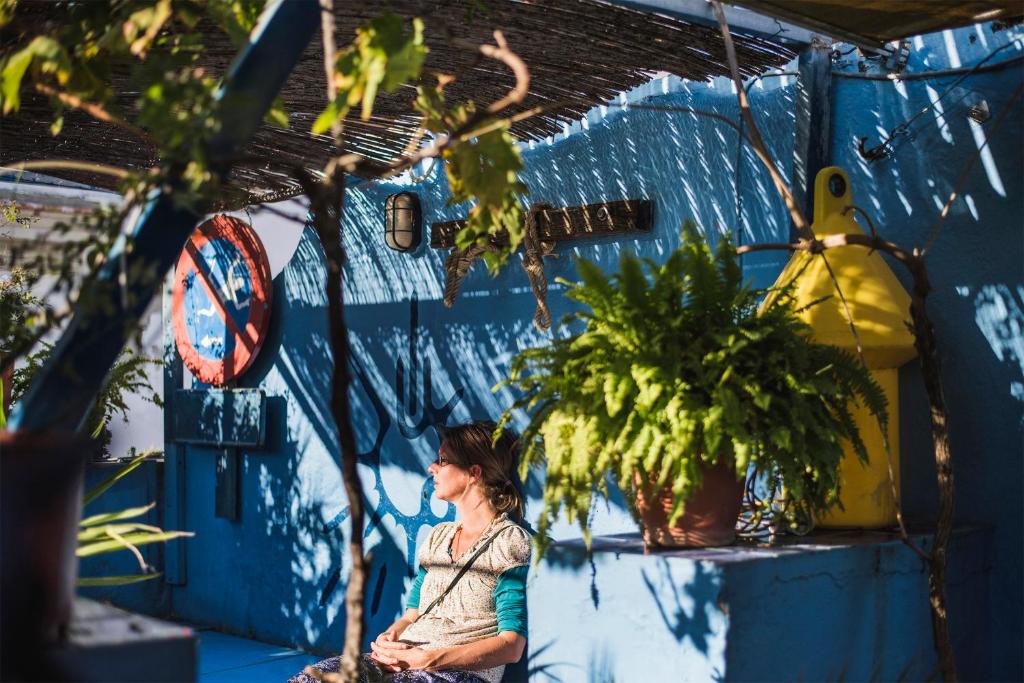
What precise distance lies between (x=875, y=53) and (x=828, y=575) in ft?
5.99

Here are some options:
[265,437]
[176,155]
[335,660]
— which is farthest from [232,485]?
[176,155]

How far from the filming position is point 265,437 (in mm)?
6539

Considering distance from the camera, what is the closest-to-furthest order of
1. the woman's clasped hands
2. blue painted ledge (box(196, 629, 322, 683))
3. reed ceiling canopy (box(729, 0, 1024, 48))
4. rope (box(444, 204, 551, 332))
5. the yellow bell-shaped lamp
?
1. the yellow bell-shaped lamp
2. reed ceiling canopy (box(729, 0, 1024, 48))
3. the woman's clasped hands
4. rope (box(444, 204, 551, 332))
5. blue painted ledge (box(196, 629, 322, 683))

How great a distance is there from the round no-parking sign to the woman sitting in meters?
2.67

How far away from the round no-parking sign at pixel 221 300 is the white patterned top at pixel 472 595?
2.98 metres

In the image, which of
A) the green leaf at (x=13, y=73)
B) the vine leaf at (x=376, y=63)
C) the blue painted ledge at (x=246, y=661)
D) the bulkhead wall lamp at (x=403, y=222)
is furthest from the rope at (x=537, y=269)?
the green leaf at (x=13, y=73)

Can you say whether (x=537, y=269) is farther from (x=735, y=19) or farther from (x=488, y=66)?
(x=735, y=19)

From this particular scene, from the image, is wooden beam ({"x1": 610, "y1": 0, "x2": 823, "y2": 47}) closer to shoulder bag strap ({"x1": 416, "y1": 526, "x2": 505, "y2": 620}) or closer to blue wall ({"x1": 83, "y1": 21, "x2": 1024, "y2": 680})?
blue wall ({"x1": 83, "y1": 21, "x2": 1024, "y2": 680})

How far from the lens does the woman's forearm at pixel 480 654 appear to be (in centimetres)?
365

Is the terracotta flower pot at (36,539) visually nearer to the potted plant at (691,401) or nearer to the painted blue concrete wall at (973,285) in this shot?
the potted plant at (691,401)

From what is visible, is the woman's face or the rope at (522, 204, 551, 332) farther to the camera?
the rope at (522, 204, 551, 332)

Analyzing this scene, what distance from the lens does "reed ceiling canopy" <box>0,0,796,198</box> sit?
3695 millimetres

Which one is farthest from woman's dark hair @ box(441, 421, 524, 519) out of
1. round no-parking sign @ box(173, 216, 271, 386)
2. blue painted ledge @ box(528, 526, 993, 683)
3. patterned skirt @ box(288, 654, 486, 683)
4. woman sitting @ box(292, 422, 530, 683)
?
round no-parking sign @ box(173, 216, 271, 386)

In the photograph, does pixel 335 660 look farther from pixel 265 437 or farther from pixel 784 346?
pixel 265 437
